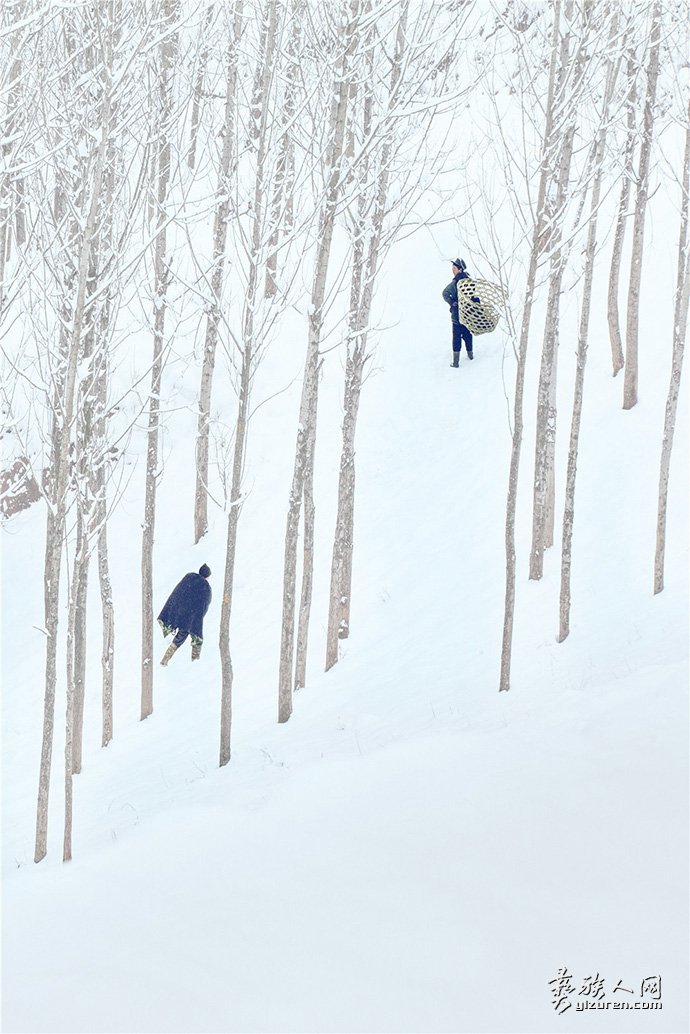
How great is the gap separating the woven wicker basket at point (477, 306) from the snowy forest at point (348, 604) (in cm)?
72

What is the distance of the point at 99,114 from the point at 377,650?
703 centimetres

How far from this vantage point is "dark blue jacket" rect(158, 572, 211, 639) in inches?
522

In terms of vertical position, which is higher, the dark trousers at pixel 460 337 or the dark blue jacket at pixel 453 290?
Answer: the dark blue jacket at pixel 453 290

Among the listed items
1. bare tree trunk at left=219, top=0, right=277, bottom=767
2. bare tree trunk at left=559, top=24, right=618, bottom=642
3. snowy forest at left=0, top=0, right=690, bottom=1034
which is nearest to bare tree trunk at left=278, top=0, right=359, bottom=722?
snowy forest at left=0, top=0, right=690, bottom=1034

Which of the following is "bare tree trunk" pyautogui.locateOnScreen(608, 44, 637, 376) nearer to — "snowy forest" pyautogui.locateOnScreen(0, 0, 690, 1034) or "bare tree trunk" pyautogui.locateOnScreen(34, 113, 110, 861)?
"snowy forest" pyautogui.locateOnScreen(0, 0, 690, 1034)

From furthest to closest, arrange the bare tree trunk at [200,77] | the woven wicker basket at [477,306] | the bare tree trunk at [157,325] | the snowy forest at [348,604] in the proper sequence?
1. the woven wicker basket at [477,306]
2. the bare tree trunk at [200,77]
3. the bare tree trunk at [157,325]
4. the snowy forest at [348,604]

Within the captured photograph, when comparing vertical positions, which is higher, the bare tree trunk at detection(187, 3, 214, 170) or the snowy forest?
the bare tree trunk at detection(187, 3, 214, 170)

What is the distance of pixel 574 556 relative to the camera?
40.4 ft

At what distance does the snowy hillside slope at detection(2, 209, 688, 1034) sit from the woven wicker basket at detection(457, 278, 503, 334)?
7.03ft

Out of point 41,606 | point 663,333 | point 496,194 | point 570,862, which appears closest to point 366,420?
point 663,333

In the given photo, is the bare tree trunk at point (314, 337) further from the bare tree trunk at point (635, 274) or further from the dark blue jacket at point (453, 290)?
the dark blue jacket at point (453, 290)

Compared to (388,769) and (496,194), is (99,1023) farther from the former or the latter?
(496,194)

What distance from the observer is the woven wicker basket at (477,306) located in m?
16.8

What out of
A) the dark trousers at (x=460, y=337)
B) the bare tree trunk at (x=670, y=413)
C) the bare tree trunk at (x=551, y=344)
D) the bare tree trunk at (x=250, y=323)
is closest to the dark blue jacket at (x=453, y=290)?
the dark trousers at (x=460, y=337)
